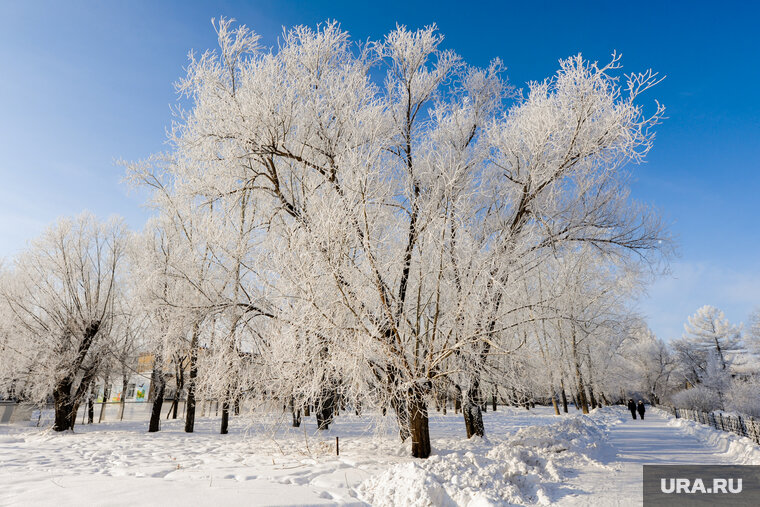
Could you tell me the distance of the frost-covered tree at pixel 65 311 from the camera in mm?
14773

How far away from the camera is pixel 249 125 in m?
8.80

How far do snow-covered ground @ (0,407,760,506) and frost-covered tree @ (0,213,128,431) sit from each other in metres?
4.20

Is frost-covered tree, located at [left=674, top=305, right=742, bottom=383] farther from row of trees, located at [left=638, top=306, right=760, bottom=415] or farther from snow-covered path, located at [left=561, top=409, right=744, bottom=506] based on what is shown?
snow-covered path, located at [left=561, top=409, right=744, bottom=506]

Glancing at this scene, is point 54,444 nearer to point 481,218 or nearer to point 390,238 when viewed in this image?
point 390,238

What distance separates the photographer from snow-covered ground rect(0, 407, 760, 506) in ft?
16.3

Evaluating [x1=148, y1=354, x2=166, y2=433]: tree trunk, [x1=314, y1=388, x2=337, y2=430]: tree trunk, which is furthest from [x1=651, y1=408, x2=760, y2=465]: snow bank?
[x1=148, y1=354, x2=166, y2=433]: tree trunk

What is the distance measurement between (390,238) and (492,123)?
6.13 meters

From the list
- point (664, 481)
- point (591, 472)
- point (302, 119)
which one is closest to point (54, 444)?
point (302, 119)

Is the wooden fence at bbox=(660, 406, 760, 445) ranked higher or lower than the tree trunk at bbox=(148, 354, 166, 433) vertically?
lower

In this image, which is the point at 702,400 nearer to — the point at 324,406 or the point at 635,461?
the point at 635,461

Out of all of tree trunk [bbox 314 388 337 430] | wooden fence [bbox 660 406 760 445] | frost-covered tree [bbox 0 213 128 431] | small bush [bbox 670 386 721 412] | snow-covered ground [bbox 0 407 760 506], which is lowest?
small bush [bbox 670 386 721 412]

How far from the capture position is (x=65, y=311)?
1590cm

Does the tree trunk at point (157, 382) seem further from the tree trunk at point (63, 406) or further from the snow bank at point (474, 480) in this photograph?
the snow bank at point (474, 480)

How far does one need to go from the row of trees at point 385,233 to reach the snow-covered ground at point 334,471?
1127mm
